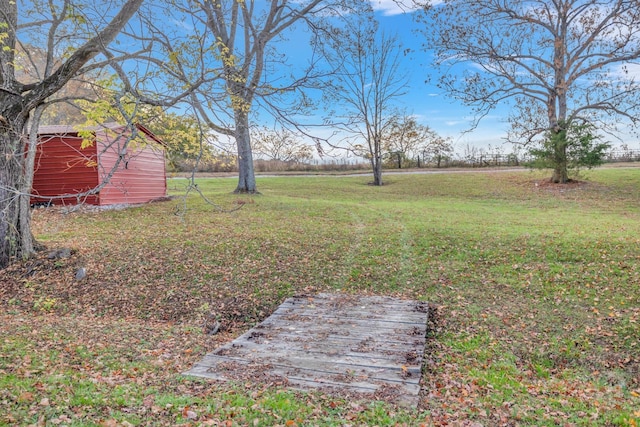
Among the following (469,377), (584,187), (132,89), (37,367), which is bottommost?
(469,377)

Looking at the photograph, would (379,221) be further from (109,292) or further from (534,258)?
(109,292)

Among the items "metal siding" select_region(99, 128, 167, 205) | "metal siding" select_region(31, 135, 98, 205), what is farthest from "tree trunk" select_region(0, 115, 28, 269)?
"metal siding" select_region(99, 128, 167, 205)

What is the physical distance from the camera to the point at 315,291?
756 centimetres

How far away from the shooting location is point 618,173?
25.9 metres

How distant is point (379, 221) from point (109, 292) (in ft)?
27.2

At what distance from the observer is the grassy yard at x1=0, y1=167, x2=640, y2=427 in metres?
3.58

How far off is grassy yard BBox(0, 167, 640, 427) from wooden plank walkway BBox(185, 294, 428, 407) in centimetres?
23

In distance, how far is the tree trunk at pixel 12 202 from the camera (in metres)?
7.72

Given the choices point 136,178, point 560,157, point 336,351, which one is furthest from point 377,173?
point 336,351

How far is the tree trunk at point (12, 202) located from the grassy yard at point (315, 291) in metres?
0.49

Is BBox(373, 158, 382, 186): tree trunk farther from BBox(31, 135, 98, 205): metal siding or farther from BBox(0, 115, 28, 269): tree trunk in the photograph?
BBox(0, 115, 28, 269): tree trunk

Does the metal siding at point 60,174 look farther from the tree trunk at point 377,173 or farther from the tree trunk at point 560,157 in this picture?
the tree trunk at point 560,157

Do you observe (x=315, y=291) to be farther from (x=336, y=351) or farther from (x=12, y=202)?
(x=12, y=202)

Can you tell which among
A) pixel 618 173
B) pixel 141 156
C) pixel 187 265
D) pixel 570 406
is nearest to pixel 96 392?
pixel 570 406
